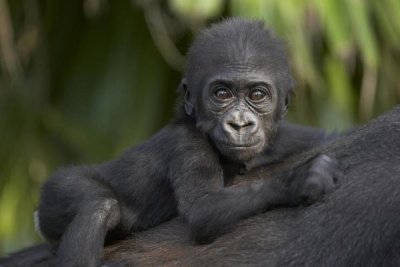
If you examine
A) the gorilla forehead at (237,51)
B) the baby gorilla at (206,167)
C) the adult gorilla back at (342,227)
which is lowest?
the adult gorilla back at (342,227)

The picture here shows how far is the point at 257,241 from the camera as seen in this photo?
3.40m

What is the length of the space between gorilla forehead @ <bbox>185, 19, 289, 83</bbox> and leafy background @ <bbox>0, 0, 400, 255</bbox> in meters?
2.11

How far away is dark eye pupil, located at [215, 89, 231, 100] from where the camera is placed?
377cm

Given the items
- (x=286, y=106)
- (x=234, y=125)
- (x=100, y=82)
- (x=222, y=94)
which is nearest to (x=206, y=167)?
(x=234, y=125)

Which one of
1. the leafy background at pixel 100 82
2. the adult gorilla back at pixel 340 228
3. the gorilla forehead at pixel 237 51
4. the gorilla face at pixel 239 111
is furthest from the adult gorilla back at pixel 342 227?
the leafy background at pixel 100 82

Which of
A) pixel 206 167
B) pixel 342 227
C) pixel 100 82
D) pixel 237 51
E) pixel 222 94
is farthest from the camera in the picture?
pixel 100 82

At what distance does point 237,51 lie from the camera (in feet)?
12.8

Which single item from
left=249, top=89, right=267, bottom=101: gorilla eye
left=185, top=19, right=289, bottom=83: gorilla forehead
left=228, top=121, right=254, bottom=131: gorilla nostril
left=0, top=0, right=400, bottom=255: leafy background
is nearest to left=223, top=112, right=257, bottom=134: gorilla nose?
left=228, top=121, right=254, bottom=131: gorilla nostril

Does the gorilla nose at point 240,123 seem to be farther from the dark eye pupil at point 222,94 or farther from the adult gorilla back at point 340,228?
the adult gorilla back at point 340,228

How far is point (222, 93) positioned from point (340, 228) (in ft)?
2.47

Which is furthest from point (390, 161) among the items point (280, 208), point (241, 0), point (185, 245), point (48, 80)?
point (48, 80)

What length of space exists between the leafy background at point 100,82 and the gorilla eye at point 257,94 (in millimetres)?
2269

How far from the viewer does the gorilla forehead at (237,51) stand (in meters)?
3.88

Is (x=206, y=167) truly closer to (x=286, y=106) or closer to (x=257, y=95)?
(x=257, y=95)
